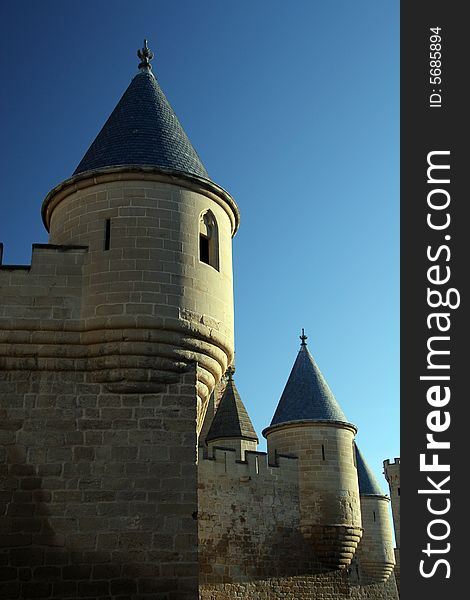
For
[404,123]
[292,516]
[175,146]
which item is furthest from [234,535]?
[404,123]

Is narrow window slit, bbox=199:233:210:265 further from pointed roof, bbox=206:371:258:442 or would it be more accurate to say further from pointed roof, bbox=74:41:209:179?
pointed roof, bbox=206:371:258:442

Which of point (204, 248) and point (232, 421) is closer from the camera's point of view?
point (204, 248)

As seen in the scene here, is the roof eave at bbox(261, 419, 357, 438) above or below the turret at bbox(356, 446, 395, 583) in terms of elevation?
above

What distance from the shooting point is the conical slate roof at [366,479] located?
2481 centimetres

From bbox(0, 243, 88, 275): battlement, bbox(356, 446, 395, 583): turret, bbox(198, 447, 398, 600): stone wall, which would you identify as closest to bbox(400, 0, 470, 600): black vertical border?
bbox(0, 243, 88, 275): battlement

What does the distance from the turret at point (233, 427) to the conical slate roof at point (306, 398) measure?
1467 millimetres

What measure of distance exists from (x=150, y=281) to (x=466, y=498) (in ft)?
15.1

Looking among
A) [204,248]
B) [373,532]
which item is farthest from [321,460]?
[204,248]

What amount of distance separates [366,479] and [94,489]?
18.2 meters

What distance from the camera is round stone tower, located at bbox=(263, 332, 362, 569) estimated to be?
18641 millimetres

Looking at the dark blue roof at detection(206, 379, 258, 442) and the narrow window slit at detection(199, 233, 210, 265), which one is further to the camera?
the dark blue roof at detection(206, 379, 258, 442)

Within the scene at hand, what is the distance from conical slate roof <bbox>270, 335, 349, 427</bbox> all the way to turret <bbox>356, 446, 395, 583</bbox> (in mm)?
5797

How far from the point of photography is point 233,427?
21672 millimetres

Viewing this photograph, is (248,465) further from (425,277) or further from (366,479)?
(425,277)
